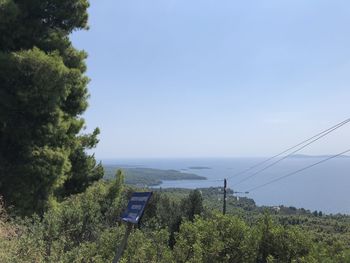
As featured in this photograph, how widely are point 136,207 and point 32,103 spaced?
5.65 m

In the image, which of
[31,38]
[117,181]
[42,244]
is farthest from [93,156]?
[42,244]

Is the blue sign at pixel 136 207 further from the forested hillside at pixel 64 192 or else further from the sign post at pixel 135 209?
the forested hillside at pixel 64 192

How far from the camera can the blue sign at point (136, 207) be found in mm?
4492

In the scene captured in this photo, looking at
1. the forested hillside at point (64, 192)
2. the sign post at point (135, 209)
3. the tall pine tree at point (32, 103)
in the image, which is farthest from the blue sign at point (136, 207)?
the tall pine tree at point (32, 103)

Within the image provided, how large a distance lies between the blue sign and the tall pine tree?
5070 millimetres

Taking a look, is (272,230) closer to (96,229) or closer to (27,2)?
(96,229)

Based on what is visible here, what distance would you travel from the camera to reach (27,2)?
414 inches

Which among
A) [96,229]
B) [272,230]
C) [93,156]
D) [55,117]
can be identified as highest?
[55,117]

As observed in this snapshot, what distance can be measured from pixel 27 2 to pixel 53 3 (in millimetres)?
672

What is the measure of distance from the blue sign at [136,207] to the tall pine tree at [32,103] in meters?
5.07

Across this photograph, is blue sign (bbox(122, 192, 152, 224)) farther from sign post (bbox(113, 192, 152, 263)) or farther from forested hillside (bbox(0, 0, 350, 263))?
forested hillside (bbox(0, 0, 350, 263))

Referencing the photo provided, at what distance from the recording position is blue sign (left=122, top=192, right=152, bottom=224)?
4.49 meters

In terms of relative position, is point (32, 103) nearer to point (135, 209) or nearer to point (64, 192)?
point (64, 192)

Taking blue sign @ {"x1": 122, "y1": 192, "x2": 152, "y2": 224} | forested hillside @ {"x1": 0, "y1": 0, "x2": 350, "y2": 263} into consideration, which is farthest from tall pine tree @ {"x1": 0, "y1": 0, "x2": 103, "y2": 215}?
blue sign @ {"x1": 122, "y1": 192, "x2": 152, "y2": 224}
